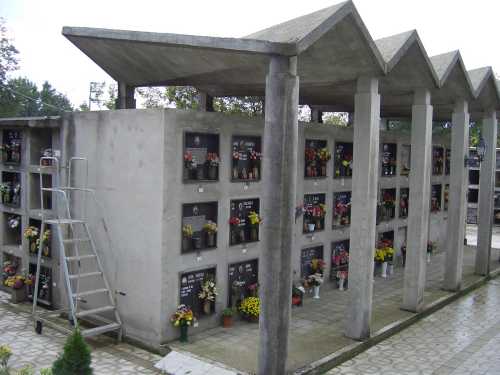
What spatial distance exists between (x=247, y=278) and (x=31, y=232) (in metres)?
4.75

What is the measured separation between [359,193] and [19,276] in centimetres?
770

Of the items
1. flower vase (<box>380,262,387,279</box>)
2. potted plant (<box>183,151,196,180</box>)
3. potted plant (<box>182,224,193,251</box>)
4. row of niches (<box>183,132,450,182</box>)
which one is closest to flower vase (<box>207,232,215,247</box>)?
potted plant (<box>182,224,193,251</box>)

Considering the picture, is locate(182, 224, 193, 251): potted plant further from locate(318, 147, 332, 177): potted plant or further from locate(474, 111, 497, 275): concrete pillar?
locate(474, 111, 497, 275): concrete pillar

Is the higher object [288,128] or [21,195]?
[288,128]

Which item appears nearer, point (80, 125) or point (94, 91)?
point (80, 125)

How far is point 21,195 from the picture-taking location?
11.9m

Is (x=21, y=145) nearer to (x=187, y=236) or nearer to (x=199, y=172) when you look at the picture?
(x=199, y=172)

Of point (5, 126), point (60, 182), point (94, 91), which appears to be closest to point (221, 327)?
point (60, 182)

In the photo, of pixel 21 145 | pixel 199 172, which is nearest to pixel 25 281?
pixel 21 145

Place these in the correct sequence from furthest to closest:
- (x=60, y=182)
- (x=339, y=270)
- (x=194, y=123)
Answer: (x=339, y=270), (x=60, y=182), (x=194, y=123)

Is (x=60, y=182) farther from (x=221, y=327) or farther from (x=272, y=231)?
(x=272, y=231)

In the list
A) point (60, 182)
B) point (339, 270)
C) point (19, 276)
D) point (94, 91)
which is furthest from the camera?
point (94, 91)

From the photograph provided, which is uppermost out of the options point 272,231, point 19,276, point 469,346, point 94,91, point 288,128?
point 94,91

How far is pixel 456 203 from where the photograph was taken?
13.7 meters
